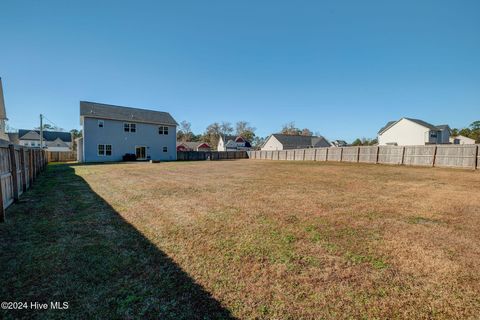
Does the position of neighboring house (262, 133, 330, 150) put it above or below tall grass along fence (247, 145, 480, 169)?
above

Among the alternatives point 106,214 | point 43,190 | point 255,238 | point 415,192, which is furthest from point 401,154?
Answer: point 43,190

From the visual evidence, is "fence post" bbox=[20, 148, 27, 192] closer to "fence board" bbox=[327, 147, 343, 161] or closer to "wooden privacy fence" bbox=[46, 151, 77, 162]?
"fence board" bbox=[327, 147, 343, 161]

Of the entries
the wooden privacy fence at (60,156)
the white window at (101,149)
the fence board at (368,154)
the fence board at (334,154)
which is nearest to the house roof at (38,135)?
the wooden privacy fence at (60,156)

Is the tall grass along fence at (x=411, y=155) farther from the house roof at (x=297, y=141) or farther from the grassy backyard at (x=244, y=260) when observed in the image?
the house roof at (x=297, y=141)

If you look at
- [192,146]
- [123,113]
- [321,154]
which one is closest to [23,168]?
[123,113]

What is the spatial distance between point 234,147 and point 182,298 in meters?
55.1

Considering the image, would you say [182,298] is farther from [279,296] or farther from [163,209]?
[163,209]

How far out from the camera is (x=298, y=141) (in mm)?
46469

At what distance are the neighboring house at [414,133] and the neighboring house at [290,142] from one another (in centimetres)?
1369

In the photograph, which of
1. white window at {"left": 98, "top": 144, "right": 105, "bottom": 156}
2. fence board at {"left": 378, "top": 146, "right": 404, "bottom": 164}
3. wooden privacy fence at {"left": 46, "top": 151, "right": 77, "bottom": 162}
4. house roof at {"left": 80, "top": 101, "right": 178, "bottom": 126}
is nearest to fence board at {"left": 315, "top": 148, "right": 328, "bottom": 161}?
fence board at {"left": 378, "top": 146, "right": 404, "bottom": 164}

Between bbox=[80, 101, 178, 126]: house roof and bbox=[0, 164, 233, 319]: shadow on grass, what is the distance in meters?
24.0

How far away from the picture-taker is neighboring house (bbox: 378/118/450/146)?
3209 cm

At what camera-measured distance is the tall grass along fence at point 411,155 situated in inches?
553

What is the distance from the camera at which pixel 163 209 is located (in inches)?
203
